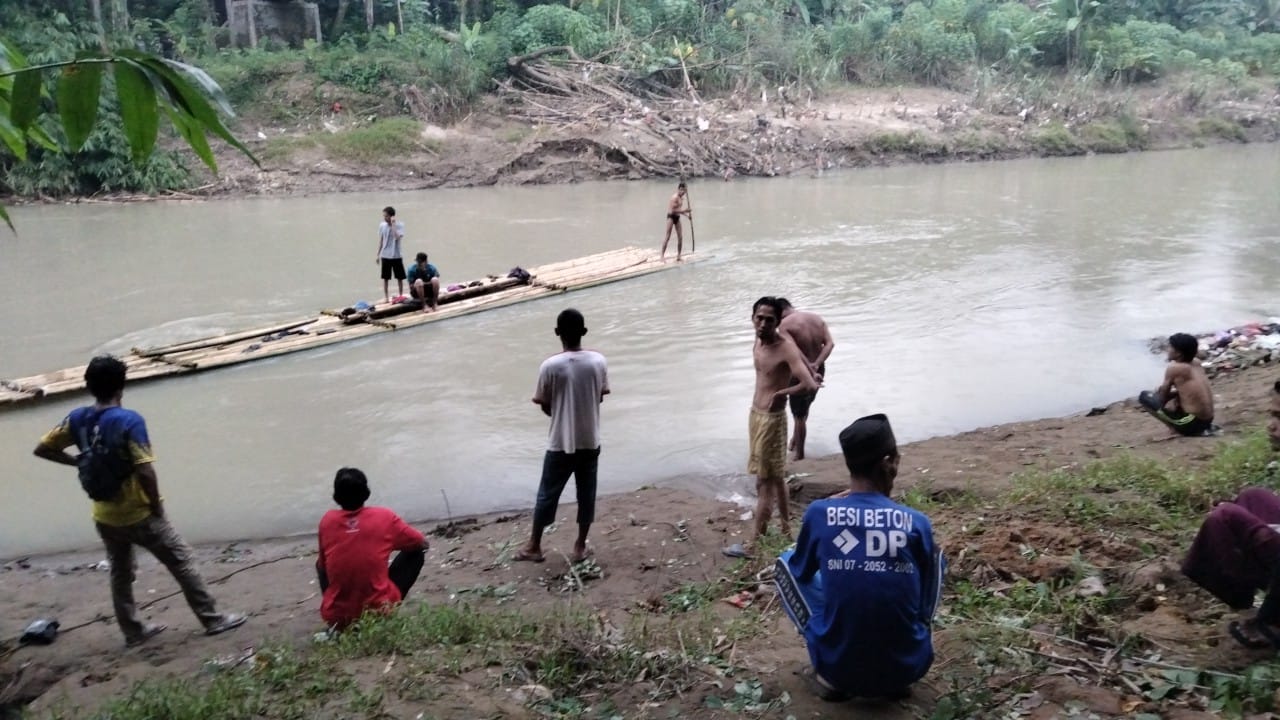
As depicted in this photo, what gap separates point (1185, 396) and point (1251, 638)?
12.8 feet

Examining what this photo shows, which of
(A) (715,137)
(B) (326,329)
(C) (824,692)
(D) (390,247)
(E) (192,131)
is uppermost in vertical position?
(A) (715,137)

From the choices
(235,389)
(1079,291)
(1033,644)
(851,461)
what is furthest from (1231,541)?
(1079,291)

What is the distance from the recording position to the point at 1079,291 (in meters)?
12.7

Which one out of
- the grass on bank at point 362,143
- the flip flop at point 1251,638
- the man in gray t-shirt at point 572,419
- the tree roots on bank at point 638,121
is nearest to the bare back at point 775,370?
the man in gray t-shirt at point 572,419

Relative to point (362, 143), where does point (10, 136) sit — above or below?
below

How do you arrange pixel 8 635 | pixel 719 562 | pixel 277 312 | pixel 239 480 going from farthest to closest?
pixel 277 312, pixel 239 480, pixel 719 562, pixel 8 635

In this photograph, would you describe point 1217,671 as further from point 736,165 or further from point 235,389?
point 736,165

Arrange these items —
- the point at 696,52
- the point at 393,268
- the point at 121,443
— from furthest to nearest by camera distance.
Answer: the point at 696,52 < the point at 393,268 < the point at 121,443

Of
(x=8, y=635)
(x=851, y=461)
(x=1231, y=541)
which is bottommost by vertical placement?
(x=8, y=635)

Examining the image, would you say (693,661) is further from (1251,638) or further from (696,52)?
(696,52)

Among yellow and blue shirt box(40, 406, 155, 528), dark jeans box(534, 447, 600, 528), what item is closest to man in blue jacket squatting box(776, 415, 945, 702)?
dark jeans box(534, 447, 600, 528)

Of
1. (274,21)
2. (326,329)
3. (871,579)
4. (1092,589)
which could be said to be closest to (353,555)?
(871,579)

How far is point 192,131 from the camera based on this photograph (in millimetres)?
1611

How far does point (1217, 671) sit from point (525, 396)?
6321 millimetres
